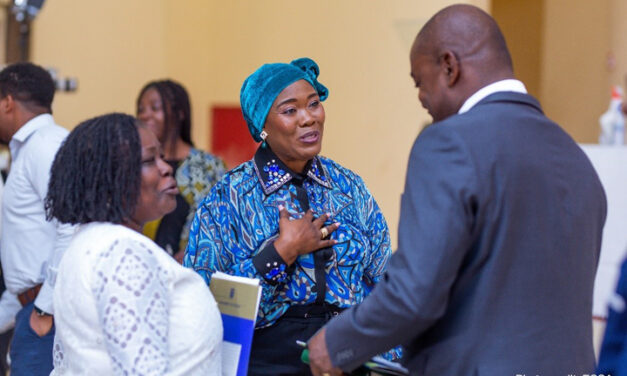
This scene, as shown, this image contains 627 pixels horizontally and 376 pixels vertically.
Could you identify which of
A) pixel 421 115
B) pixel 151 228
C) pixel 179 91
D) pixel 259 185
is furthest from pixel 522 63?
pixel 259 185

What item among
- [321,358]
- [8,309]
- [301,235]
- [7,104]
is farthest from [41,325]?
[321,358]

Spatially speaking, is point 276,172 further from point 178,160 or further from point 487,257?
point 178,160

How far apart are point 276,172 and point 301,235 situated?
0.30m

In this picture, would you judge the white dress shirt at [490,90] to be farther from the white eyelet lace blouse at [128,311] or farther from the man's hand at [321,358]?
the white eyelet lace blouse at [128,311]

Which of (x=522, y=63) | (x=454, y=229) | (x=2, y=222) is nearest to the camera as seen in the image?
(x=454, y=229)

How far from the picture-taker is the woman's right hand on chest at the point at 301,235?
254cm

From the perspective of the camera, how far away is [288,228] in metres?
2.58

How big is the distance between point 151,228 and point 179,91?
3.18 ft

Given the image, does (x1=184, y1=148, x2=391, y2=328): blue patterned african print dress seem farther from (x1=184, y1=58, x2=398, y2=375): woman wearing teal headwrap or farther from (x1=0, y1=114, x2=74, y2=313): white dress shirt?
(x1=0, y1=114, x2=74, y2=313): white dress shirt

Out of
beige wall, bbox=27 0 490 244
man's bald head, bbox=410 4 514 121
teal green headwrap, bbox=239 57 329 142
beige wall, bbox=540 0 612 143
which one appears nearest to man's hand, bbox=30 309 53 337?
teal green headwrap, bbox=239 57 329 142

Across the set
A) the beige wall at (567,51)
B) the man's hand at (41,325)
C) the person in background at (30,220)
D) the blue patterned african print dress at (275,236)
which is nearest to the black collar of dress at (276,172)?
→ the blue patterned african print dress at (275,236)

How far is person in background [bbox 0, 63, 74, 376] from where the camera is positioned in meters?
3.22

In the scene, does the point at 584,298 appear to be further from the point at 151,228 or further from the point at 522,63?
the point at 522,63

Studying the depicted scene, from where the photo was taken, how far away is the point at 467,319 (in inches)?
77.5
